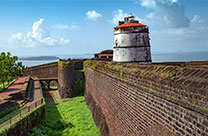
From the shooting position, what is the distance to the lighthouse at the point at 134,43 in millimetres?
12094

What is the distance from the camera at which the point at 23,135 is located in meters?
11.3

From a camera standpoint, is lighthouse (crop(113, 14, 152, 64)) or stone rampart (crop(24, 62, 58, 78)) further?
stone rampart (crop(24, 62, 58, 78))

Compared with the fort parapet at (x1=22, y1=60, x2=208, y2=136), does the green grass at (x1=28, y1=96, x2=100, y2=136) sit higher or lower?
lower

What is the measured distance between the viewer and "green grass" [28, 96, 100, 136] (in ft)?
42.3

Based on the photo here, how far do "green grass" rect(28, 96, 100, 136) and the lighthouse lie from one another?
622 centimetres

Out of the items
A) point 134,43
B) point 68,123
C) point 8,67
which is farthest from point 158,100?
point 8,67

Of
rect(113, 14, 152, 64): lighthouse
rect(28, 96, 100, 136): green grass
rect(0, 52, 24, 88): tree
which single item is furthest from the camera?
rect(0, 52, 24, 88): tree

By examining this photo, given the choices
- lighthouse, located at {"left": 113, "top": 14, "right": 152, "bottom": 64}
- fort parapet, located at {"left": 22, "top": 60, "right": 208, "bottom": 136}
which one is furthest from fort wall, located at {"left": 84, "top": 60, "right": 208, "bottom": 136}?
lighthouse, located at {"left": 113, "top": 14, "right": 152, "bottom": 64}

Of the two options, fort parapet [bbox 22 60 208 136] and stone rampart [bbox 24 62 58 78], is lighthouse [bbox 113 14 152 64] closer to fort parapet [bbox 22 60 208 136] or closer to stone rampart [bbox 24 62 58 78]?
fort parapet [bbox 22 60 208 136]

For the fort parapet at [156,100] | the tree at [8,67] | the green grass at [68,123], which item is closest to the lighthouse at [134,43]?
the fort parapet at [156,100]

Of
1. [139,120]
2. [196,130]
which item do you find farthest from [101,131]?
[196,130]

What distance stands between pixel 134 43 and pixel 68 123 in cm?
869

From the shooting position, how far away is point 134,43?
39.6ft

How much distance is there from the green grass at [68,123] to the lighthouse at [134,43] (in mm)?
6216
